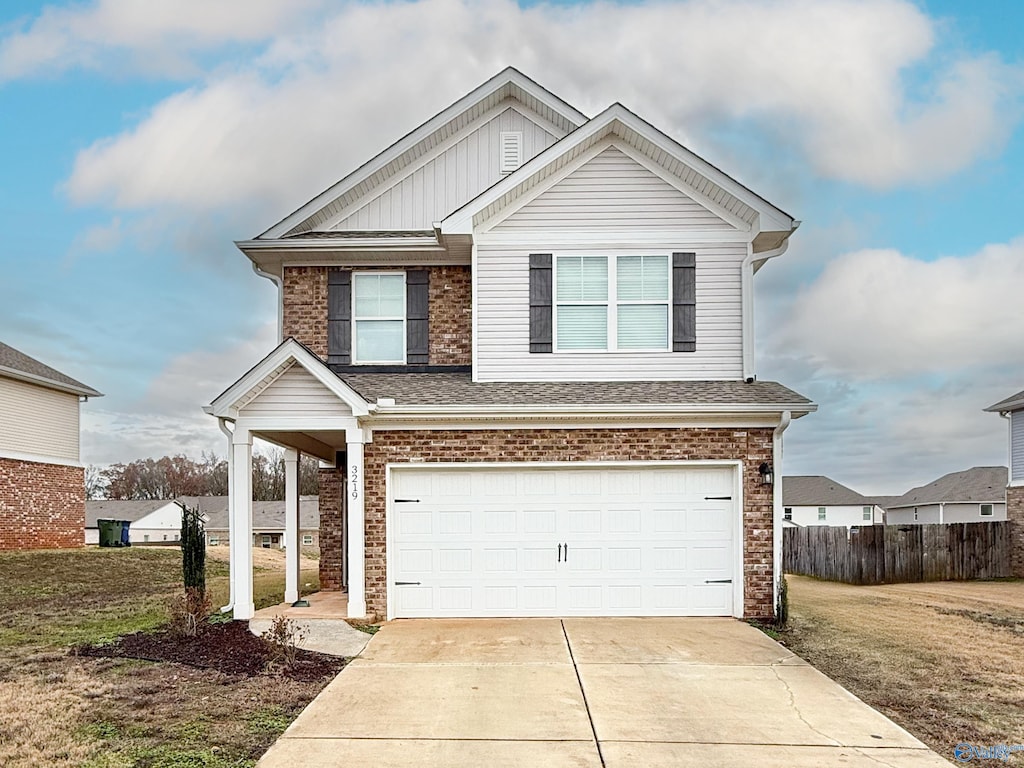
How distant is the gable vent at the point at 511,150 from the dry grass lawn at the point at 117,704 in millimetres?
9700

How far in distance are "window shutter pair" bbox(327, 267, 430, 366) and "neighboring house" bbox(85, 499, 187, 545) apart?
164 feet

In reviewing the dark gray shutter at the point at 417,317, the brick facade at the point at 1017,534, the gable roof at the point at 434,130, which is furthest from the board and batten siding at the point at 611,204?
the brick facade at the point at 1017,534

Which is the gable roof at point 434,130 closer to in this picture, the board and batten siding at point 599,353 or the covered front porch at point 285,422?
the board and batten siding at point 599,353

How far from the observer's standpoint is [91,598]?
16906mm

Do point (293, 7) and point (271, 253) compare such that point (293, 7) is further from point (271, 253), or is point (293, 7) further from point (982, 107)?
point (982, 107)

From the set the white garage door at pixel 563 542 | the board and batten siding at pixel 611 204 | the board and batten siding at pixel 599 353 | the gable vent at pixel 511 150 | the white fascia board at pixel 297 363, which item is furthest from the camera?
the gable vent at pixel 511 150

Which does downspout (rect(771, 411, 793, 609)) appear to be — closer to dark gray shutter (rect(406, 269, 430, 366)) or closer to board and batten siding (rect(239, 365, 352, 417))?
dark gray shutter (rect(406, 269, 430, 366))

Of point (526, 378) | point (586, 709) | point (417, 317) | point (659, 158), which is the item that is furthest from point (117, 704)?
point (659, 158)

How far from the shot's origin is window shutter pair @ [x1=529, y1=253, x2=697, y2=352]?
1372 cm

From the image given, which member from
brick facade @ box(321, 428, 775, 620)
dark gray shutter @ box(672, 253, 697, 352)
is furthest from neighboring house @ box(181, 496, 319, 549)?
dark gray shutter @ box(672, 253, 697, 352)

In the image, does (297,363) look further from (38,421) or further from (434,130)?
(38,421)

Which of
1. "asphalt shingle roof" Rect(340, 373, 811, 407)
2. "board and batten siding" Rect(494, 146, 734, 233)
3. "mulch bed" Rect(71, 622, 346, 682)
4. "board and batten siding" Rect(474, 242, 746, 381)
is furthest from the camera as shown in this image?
"board and batten siding" Rect(494, 146, 734, 233)

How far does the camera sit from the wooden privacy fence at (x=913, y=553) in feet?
71.4

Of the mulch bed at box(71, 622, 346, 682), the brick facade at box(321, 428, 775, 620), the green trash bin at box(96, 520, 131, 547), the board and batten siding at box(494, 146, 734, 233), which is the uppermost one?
the board and batten siding at box(494, 146, 734, 233)
